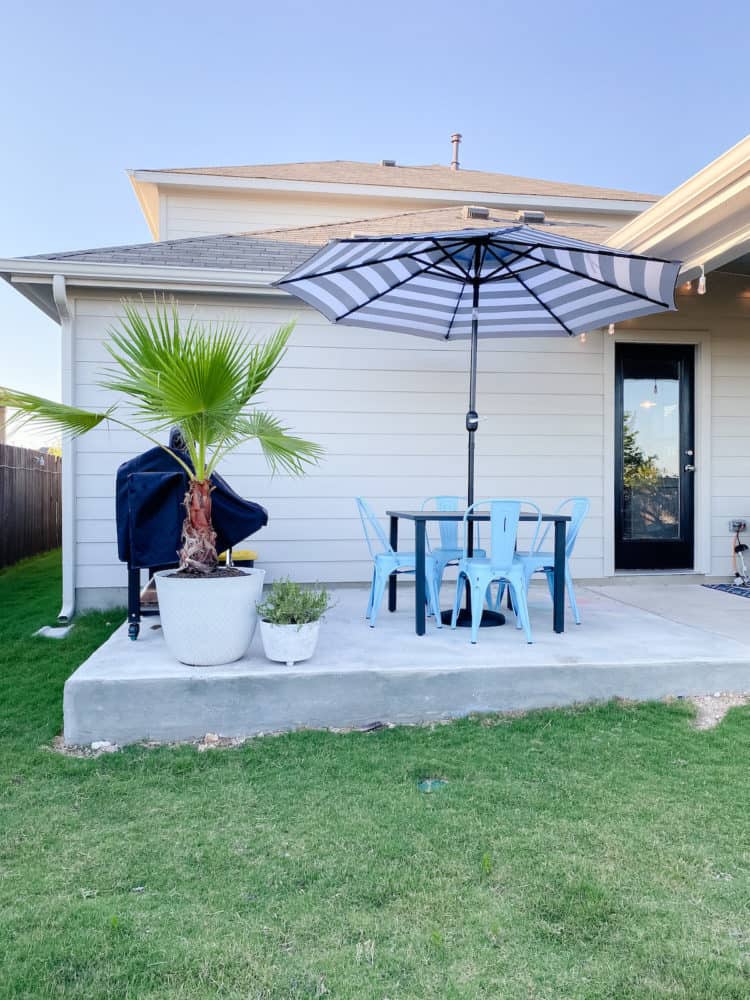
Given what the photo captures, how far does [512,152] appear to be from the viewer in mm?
14430

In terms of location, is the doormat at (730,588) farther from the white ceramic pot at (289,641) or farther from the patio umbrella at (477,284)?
the white ceramic pot at (289,641)

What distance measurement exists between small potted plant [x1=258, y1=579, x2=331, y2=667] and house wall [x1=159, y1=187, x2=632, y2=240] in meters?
6.79

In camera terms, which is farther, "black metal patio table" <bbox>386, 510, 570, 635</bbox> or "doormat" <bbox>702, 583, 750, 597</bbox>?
"doormat" <bbox>702, 583, 750, 597</bbox>

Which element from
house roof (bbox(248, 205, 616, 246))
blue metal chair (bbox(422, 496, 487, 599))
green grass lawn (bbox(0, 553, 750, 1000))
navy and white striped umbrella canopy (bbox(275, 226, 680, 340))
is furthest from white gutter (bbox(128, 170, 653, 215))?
green grass lawn (bbox(0, 553, 750, 1000))

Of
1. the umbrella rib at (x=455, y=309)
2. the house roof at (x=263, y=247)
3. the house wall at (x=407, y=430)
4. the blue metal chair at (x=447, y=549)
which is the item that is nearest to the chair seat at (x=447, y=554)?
the blue metal chair at (x=447, y=549)

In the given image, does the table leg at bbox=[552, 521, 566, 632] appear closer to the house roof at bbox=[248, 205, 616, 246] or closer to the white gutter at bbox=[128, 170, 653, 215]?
the house roof at bbox=[248, 205, 616, 246]

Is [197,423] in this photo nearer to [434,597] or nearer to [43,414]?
[43,414]

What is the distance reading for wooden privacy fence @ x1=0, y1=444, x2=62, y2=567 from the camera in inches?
329

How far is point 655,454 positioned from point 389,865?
4.93 meters

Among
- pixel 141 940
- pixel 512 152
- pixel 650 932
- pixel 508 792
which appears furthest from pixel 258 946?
pixel 512 152

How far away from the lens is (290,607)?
312 cm

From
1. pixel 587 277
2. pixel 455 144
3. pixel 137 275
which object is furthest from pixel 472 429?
pixel 455 144

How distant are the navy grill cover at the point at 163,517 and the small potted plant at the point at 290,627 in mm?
572

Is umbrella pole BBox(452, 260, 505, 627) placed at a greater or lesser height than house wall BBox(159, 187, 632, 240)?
lesser
